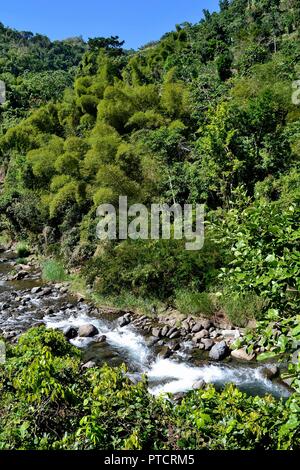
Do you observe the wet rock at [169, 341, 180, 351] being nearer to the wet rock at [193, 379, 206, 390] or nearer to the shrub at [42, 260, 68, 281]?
the wet rock at [193, 379, 206, 390]

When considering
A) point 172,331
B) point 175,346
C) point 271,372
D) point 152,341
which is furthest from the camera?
point 172,331

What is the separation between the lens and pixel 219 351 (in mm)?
8789

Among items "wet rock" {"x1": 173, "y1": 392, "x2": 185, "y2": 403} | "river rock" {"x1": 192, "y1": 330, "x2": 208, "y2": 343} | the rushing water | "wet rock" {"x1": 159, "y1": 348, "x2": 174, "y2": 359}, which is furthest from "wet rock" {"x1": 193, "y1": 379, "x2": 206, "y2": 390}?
"river rock" {"x1": 192, "y1": 330, "x2": 208, "y2": 343}

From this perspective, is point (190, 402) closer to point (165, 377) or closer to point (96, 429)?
point (96, 429)

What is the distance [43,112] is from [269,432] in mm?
26725

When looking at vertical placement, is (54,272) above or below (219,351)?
above

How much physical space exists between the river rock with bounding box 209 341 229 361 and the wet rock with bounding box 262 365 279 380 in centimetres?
99

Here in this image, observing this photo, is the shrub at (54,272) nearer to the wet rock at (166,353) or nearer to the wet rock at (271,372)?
the wet rock at (166,353)

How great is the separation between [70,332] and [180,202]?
6831mm

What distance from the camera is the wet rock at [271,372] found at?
7.90 m

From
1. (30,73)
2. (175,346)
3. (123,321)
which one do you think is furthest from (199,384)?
(30,73)

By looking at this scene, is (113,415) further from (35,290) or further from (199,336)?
(35,290)

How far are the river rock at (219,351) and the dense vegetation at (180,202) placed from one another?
1151 millimetres

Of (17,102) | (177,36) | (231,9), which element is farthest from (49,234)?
(231,9)
